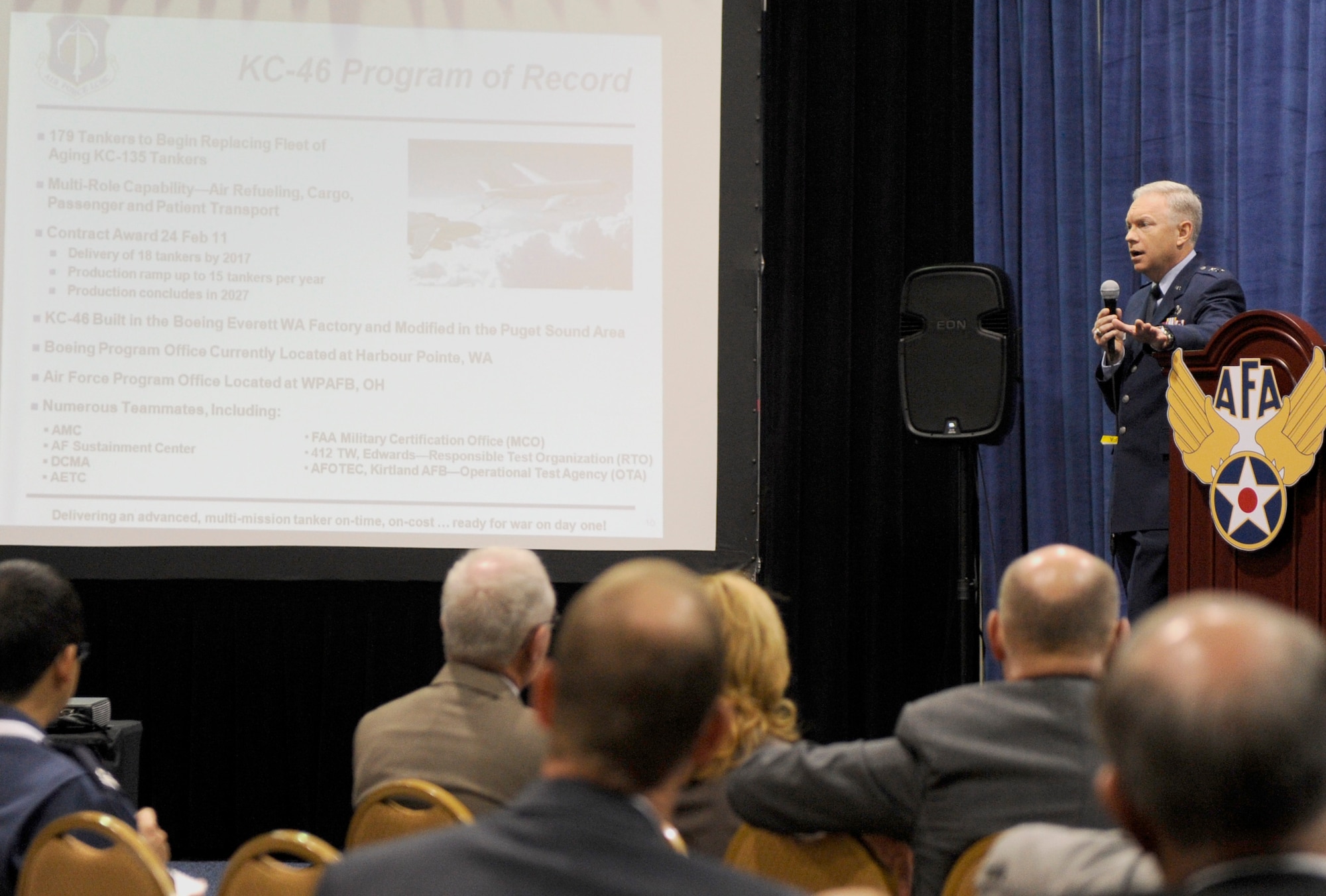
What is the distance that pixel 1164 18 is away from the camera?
482cm

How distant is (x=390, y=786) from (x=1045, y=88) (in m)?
4.09

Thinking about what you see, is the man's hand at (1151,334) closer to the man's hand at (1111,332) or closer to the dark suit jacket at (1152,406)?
the man's hand at (1111,332)

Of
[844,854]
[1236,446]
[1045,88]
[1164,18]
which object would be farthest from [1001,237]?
[844,854]

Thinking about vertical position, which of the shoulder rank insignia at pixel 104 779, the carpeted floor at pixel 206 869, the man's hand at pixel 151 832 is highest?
the shoulder rank insignia at pixel 104 779

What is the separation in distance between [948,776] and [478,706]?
0.76m

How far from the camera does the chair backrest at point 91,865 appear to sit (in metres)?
1.66

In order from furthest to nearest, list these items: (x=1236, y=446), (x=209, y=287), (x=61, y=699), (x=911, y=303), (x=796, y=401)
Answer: (x=796, y=401) → (x=911, y=303) → (x=209, y=287) → (x=1236, y=446) → (x=61, y=699)

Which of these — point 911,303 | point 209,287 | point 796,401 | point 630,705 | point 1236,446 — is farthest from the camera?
point 796,401

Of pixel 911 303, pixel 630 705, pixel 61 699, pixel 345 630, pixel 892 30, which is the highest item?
pixel 892 30

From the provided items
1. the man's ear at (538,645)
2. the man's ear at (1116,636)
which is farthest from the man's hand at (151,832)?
the man's ear at (1116,636)

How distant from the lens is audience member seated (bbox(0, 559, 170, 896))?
186cm

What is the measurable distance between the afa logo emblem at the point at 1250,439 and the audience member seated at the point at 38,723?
277 cm

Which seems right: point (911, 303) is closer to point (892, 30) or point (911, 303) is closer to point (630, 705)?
point (892, 30)

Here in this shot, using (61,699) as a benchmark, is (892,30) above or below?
above
